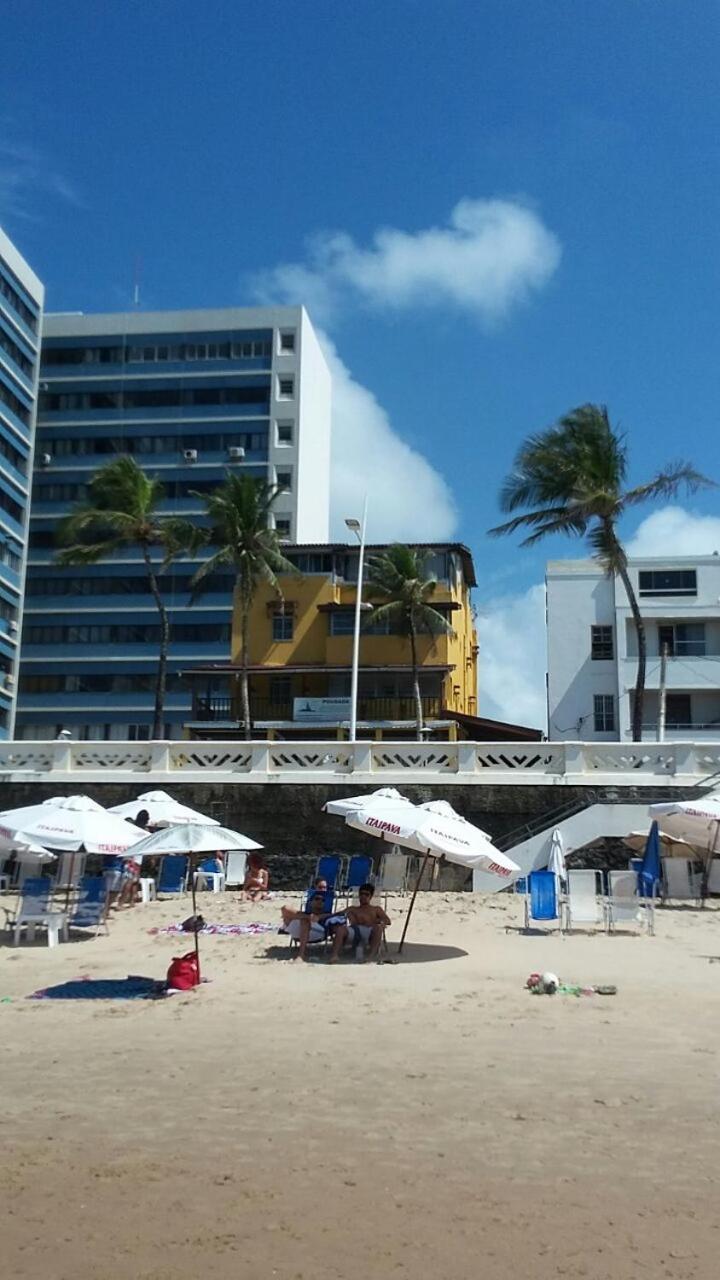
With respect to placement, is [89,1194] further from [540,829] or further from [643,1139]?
[540,829]

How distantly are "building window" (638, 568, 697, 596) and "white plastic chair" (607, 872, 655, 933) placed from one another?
35.4 m

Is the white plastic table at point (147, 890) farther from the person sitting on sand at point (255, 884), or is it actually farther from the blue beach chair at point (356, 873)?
the blue beach chair at point (356, 873)

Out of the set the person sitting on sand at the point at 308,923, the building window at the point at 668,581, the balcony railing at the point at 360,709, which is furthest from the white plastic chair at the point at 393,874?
the building window at the point at 668,581

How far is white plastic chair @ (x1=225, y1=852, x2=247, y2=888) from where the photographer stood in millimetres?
22344

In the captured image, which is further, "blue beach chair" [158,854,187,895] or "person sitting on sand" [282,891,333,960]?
"blue beach chair" [158,854,187,895]

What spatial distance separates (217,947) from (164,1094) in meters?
7.00

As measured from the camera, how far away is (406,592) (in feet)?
145

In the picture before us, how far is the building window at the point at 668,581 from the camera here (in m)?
50.7

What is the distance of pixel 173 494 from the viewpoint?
74125 mm

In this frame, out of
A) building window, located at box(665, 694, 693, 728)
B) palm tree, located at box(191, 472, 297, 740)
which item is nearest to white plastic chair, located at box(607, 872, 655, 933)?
palm tree, located at box(191, 472, 297, 740)

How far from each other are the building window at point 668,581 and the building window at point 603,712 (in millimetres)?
5024

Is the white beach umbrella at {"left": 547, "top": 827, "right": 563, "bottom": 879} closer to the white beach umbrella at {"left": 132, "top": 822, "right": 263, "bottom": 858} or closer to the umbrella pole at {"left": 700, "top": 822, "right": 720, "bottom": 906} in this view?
the umbrella pole at {"left": 700, "top": 822, "right": 720, "bottom": 906}

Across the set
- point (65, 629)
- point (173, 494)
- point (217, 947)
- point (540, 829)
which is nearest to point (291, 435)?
point (173, 494)

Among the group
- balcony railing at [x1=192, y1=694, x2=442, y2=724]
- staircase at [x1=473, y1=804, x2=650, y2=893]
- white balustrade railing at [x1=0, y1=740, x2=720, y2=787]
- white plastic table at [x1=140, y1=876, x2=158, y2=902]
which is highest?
balcony railing at [x1=192, y1=694, x2=442, y2=724]
